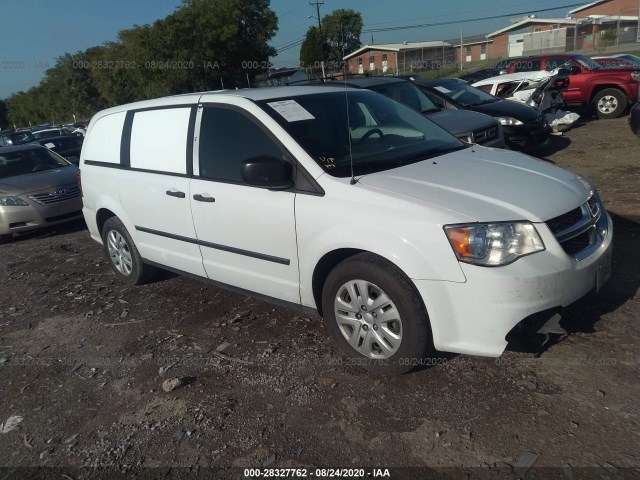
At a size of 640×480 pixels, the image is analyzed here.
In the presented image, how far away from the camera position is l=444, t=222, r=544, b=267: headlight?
2.86 m

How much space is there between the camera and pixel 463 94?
10.7 meters

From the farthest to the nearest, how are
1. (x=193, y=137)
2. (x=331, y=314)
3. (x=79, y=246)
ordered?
(x=79, y=246), (x=193, y=137), (x=331, y=314)

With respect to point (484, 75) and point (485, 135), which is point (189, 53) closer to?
point (484, 75)

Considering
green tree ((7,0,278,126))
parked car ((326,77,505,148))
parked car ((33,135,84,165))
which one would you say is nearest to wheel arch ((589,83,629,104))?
parked car ((326,77,505,148))

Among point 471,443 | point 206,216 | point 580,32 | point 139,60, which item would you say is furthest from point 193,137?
point 580,32

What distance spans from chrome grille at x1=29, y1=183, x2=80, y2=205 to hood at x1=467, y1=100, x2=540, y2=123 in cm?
702

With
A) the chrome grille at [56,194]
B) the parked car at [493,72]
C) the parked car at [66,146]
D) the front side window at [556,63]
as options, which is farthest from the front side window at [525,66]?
the chrome grille at [56,194]

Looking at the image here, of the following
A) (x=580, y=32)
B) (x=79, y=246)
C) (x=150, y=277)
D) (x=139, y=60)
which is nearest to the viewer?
(x=150, y=277)

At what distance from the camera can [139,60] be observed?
151 ft

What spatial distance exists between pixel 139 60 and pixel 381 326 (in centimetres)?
4828

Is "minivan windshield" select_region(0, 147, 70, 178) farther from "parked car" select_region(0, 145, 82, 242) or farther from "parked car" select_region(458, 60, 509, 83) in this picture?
"parked car" select_region(458, 60, 509, 83)

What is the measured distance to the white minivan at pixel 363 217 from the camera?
2895 mm

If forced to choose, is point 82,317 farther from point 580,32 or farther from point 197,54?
point 580,32

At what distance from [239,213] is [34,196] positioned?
5837mm
